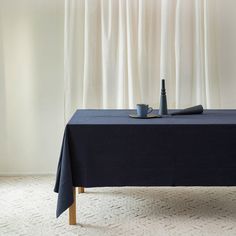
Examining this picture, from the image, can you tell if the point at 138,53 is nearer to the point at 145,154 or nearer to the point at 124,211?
the point at 145,154

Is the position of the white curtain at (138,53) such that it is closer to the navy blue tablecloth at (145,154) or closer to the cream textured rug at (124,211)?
the cream textured rug at (124,211)

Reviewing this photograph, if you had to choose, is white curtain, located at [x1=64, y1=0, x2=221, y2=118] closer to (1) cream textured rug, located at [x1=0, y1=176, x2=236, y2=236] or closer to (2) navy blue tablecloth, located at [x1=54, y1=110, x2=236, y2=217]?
(1) cream textured rug, located at [x1=0, y1=176, x2=236, y2=236]

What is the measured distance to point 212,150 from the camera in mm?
2697

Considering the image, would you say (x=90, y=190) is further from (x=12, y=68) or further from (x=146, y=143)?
(x=12, y=68)

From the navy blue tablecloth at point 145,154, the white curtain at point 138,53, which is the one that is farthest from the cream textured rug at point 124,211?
the white curtain at point 138,53

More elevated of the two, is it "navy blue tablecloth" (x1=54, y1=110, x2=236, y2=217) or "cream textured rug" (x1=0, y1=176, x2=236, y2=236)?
"navy blue tablecloth" (x1=54, y1=110, x2=236, y2=217)

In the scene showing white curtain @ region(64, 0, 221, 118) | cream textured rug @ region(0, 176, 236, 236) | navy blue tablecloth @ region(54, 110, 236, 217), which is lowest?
cream textured rug @ region(0, 176, 236, 236)

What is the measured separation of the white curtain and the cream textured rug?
826 millimetres

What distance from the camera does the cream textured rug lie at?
2711mm

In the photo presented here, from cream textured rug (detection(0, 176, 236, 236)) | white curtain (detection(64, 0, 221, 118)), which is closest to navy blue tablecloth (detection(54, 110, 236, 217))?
cream textured rug (detection(0, 176, 236, 236))

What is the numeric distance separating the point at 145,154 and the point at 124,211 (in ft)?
1.85

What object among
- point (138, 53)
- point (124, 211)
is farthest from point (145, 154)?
point (138, 53)

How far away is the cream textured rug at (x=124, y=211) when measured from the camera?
2711mm

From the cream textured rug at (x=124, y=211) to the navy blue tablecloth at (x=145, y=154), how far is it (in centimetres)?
28
